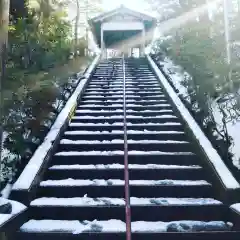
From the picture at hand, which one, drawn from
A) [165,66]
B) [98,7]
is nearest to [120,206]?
[165,66]

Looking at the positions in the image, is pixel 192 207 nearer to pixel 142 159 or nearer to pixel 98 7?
pixel 142 159

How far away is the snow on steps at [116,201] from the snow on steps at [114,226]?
0.21 meters

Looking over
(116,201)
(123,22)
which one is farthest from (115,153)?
(123,22)

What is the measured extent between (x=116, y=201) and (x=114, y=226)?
0.43 metres

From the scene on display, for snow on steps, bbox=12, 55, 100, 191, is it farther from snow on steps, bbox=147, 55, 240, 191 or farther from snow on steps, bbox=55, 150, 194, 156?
snow on steps, bbox=147, 55, 240, 191

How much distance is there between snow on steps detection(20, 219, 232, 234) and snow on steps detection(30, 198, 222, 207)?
0.21m

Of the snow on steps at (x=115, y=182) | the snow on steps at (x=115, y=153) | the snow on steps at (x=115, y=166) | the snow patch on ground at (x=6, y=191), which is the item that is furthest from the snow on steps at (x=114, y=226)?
the snow on steps at (x=115, y=153)

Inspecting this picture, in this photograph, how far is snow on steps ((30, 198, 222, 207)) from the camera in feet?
13.6

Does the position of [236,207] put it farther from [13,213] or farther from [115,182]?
[13,213]

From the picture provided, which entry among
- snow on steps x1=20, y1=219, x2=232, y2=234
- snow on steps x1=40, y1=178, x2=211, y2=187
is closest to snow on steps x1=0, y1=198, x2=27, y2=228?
snow on steps x1=20, y1=219, x2=232, y2=234

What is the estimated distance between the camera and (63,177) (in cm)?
493

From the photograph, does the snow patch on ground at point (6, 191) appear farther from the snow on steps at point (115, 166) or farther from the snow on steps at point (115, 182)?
the snow on steps at point (115, 166)

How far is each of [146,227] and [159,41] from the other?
16.4 metres

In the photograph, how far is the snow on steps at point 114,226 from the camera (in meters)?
3.75
